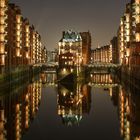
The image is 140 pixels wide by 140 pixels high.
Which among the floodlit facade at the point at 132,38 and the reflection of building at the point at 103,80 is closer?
the floodlit facade at the point at 132,38

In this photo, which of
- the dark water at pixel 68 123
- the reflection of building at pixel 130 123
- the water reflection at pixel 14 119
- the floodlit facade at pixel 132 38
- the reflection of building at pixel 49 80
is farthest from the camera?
the reflection of building at pixel 49 80

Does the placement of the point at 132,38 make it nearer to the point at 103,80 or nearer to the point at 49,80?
the point at 103,80

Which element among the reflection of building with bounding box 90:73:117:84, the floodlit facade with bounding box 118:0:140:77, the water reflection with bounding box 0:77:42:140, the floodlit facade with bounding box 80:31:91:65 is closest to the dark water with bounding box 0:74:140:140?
the water reflection with bounding box 0:77:42:140

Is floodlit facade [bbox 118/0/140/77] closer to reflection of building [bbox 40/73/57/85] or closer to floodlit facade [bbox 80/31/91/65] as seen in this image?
reflection of building [bbox 40/73/57/85]

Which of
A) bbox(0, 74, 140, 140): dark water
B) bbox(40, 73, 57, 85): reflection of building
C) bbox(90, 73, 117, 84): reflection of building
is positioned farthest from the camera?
bbox(90, 73, 117, 84): reflection of building

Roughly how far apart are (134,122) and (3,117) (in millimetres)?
11478

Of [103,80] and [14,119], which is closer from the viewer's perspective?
[14,119]

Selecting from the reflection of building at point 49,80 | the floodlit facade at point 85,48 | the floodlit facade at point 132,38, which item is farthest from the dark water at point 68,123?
the floodlit facade at point 85,48

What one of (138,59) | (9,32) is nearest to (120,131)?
(138,59)

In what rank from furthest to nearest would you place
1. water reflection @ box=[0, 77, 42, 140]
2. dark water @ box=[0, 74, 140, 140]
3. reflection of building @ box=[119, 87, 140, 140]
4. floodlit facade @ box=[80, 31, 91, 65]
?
floodlit facade @ box=[80, 31, 91, 65] < water reflection @ box=[0, 77, 42, 140] < dark water @ box=[0, 74, 140, 140] < reflection of building @ box=[119, 87, 140, 140]

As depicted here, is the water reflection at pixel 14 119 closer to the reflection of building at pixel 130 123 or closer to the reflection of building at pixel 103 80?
the reflection of building at pixel 130 123

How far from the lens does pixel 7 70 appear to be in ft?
264

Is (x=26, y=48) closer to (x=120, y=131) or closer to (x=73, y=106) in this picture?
(x=73, y=106)

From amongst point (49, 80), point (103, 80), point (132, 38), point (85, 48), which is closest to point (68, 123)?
point (132, 38)
